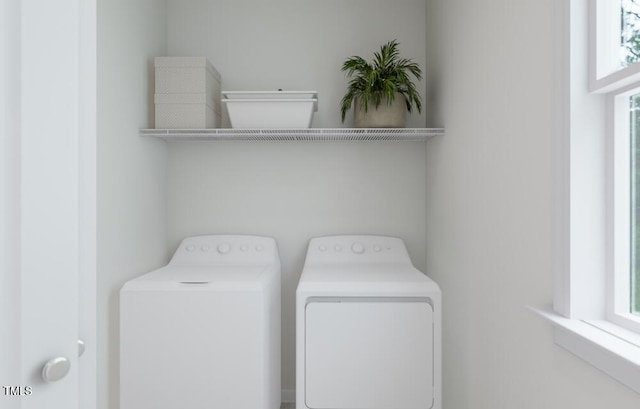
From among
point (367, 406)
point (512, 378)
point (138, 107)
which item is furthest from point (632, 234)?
point (138, 107)

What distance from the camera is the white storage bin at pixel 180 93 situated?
226cm

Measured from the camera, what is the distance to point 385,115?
7.39ft

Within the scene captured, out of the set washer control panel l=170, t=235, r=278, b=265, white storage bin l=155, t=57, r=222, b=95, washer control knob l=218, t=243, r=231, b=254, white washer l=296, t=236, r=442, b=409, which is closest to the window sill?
white washer l=296, t=236, r=442, b=409

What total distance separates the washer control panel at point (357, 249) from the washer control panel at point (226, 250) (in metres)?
0.25

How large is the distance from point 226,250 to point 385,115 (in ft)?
3.74

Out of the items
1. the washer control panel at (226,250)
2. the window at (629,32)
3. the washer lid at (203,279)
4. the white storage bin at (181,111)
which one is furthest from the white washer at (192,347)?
the window at (629,32)

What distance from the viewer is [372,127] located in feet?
7.47

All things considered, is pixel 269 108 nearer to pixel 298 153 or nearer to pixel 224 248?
pixel 298 153
